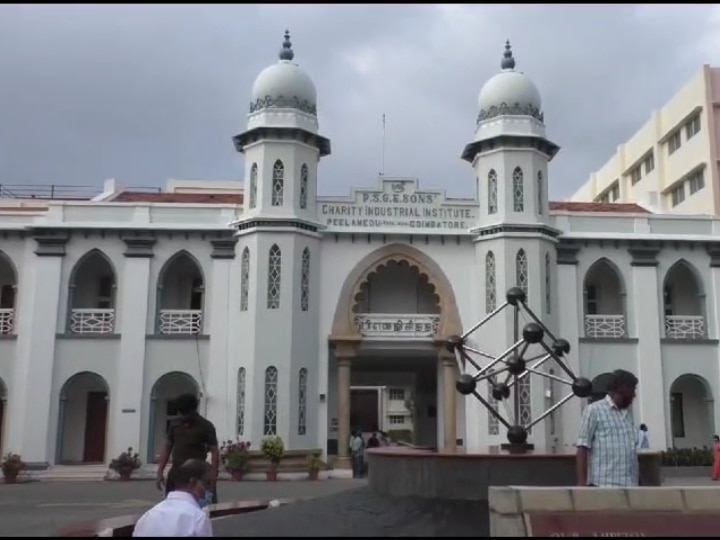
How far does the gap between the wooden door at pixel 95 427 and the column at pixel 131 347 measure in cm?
179

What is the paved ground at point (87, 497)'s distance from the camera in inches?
507

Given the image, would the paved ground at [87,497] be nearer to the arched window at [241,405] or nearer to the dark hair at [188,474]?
the arched window at [241,405]

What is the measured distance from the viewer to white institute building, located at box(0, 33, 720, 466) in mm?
22953

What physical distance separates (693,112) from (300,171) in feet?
69.9

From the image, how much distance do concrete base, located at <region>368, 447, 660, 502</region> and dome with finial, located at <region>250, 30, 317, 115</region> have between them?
1657cm

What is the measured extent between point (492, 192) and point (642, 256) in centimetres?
492

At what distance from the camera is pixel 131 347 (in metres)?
23.3

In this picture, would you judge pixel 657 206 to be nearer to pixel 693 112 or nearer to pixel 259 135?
pixel 693 112

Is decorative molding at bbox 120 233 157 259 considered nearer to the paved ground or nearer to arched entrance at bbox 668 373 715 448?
the paved ground

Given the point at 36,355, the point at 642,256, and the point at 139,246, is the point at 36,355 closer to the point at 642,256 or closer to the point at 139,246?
the point at 139,246

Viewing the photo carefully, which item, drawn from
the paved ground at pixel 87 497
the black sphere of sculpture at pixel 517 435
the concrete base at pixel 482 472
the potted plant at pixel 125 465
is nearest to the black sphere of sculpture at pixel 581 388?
the black sphere of sculpture at pixel 517 435

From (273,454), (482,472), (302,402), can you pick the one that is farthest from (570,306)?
(482,472)

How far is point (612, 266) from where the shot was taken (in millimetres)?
24797

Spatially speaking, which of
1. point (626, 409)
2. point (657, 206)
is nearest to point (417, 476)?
point (626, 409)
